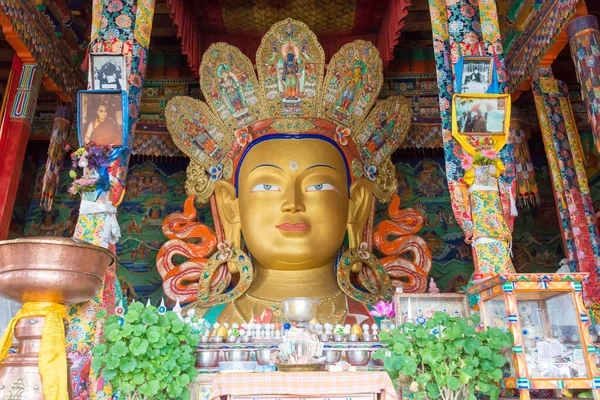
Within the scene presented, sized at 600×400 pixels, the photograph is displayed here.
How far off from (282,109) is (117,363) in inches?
131

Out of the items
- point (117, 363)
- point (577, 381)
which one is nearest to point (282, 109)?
point (117, 363)

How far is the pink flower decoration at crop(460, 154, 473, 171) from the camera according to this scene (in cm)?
400

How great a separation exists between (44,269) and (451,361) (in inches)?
94.5

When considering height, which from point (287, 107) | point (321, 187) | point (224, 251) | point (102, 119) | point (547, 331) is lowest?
point (547, 331)

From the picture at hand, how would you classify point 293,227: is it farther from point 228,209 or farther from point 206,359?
point 206,359

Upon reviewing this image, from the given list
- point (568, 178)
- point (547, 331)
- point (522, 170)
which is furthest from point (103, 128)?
point (568, 178)

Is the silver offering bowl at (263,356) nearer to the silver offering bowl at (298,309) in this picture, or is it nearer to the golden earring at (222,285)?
the silver offering bowl at (298,309)

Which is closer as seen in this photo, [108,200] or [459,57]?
[108,200]

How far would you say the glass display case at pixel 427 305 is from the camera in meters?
3.86

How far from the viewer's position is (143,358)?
3.00 m

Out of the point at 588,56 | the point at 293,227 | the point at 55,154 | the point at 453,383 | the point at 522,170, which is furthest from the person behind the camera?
the point at 55,154

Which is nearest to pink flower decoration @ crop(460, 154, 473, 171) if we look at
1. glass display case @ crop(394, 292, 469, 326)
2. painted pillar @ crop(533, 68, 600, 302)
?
glass display case @ crop(394, 292, 469, 326)

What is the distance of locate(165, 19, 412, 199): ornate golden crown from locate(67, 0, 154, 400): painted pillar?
1.18 metres

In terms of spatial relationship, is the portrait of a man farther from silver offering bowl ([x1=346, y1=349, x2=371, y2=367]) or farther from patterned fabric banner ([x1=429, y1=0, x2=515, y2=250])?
patterned fabric banner ([x1=429, y1=0, x2=515, y2=250])
